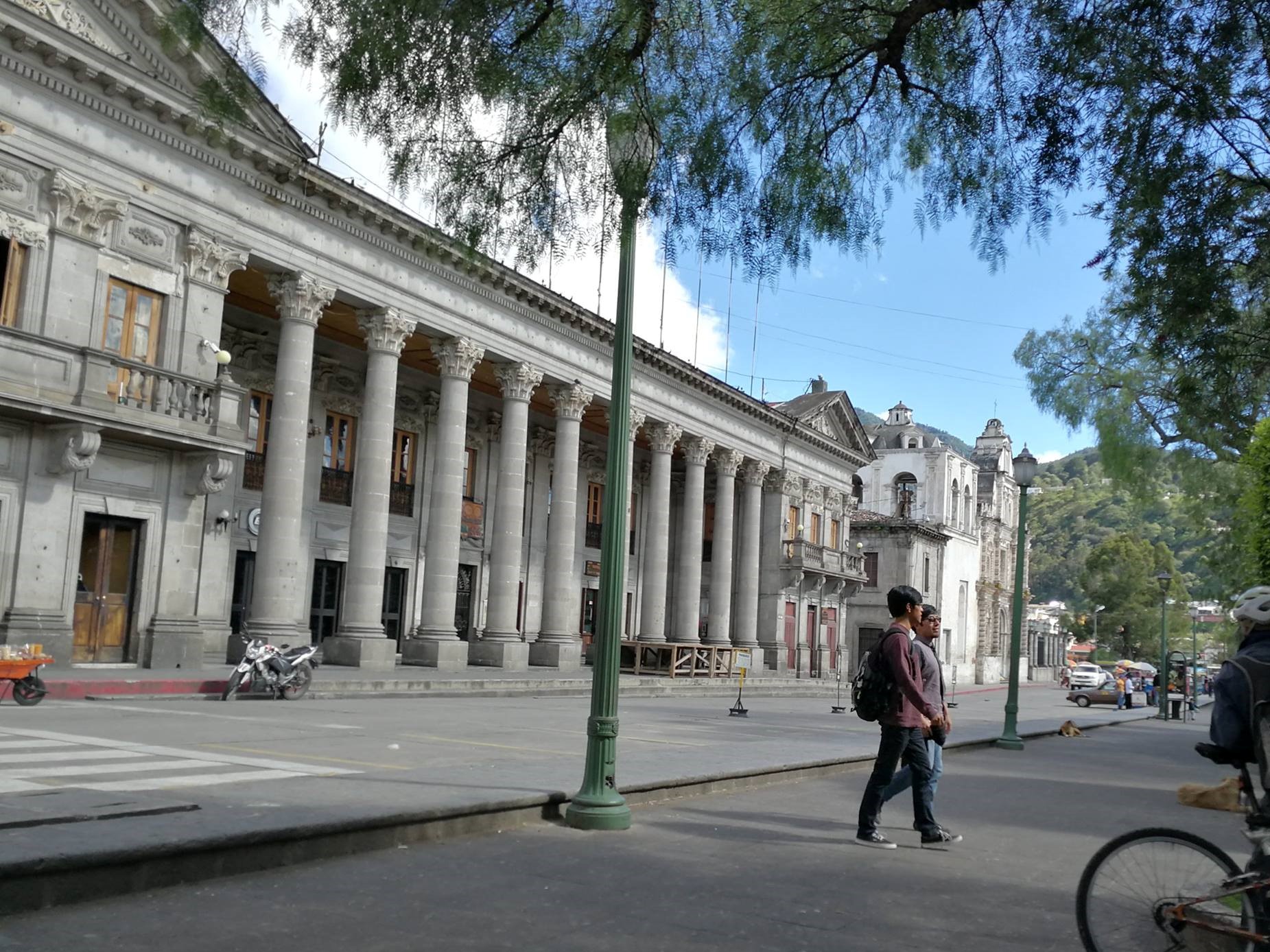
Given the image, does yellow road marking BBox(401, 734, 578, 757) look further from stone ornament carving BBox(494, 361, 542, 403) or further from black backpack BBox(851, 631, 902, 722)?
stone ornament carving BBox(494, 361, 542, 403)

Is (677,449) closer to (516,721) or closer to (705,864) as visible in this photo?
(516,721)

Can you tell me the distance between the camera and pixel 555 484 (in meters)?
33.7

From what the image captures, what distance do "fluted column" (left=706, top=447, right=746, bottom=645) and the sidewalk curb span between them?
3401 cm

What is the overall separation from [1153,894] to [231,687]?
654 inches

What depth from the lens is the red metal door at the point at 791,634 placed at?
5041 centimetres

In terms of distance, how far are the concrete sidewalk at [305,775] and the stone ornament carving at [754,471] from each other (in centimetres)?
2668

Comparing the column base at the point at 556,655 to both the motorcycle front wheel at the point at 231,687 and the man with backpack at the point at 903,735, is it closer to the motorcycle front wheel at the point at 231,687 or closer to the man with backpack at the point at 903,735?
the motorcycle front wheel at the point at 231,687

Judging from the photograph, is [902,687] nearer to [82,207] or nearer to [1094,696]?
[82,207]

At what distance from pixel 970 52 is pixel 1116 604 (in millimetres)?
94440

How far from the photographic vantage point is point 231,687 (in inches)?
739

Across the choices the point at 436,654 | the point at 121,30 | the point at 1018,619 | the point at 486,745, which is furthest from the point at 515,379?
the point at 486,745

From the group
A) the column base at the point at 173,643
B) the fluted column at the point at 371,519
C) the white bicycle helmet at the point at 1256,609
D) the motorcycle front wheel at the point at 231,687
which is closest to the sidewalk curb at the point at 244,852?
the white bicycle helmet at the point at 1256,609

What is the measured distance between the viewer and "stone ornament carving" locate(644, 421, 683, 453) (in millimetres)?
40062

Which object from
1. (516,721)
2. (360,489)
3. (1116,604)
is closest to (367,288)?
(360,489)
